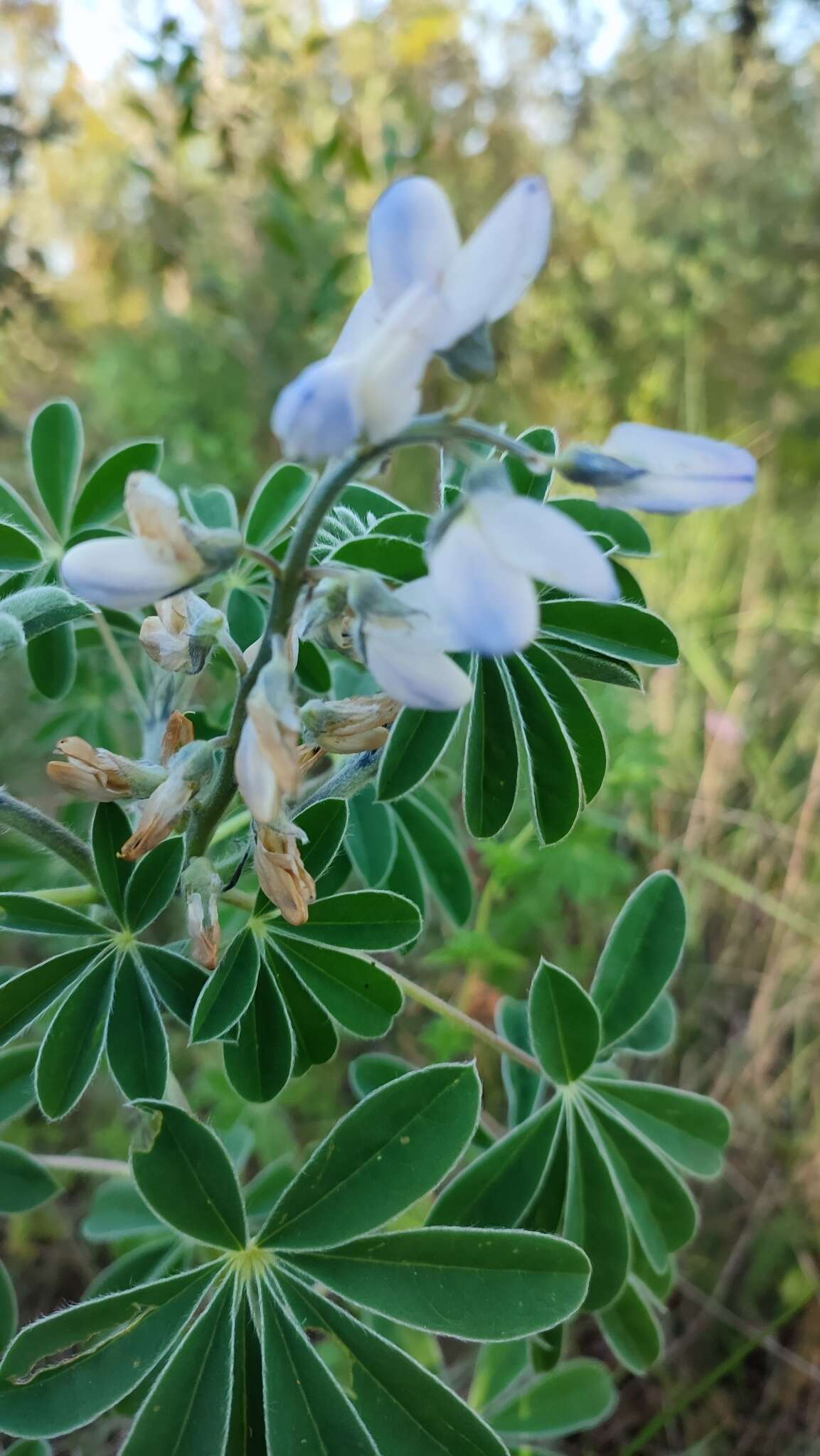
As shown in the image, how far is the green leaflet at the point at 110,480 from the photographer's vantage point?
1055mm

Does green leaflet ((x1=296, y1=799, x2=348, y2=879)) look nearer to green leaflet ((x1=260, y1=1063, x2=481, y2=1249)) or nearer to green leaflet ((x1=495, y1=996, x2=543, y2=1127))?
green leaflet ((x1=260, y1=1063, x2=481, y2=1249))

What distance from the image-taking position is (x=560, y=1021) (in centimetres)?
90

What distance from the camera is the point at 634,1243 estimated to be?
106 centimetres

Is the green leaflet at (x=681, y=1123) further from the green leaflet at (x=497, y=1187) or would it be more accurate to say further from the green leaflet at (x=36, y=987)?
the green leaflet at (x=36, y=987)

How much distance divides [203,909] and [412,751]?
0.20 meters

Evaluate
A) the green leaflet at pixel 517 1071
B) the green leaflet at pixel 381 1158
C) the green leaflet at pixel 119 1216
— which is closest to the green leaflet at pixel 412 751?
the green leaflet at pixel 381 1158

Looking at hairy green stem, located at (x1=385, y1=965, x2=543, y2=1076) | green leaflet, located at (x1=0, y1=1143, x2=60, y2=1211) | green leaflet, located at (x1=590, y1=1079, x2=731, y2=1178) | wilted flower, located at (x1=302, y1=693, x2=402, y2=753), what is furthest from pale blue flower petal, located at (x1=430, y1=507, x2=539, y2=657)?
green leaflet, located at (x1=0, y1=1143, x2=60, y2=1211)

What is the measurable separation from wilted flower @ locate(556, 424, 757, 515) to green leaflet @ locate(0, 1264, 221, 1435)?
629mm

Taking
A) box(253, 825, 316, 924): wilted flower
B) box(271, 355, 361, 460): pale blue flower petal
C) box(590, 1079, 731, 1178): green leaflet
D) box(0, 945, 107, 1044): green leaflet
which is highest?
box(271, 355, 361, 460): pale blue flower petal

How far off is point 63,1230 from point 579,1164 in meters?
1.34

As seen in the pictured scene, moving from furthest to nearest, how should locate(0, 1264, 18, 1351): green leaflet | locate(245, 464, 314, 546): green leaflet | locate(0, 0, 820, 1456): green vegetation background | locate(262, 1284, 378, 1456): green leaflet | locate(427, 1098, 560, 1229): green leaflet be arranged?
locate(0, 0, 820, 1456): green vegetation background < locate(245, 464, 314, 546): green leaflet < locate(0, 1264, 18, 1351): green leaflet < locate(427, 1098, 560, 1229): green leaflet < locate(262, 1284, 378, 1456): green leaflet

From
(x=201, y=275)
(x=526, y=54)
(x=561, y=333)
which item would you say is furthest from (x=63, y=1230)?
(x=526, y=54)

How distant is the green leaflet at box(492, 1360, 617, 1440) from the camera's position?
1238mm

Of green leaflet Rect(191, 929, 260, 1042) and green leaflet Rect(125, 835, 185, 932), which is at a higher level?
green leaflet Rect(125, 835, 185, 932)
